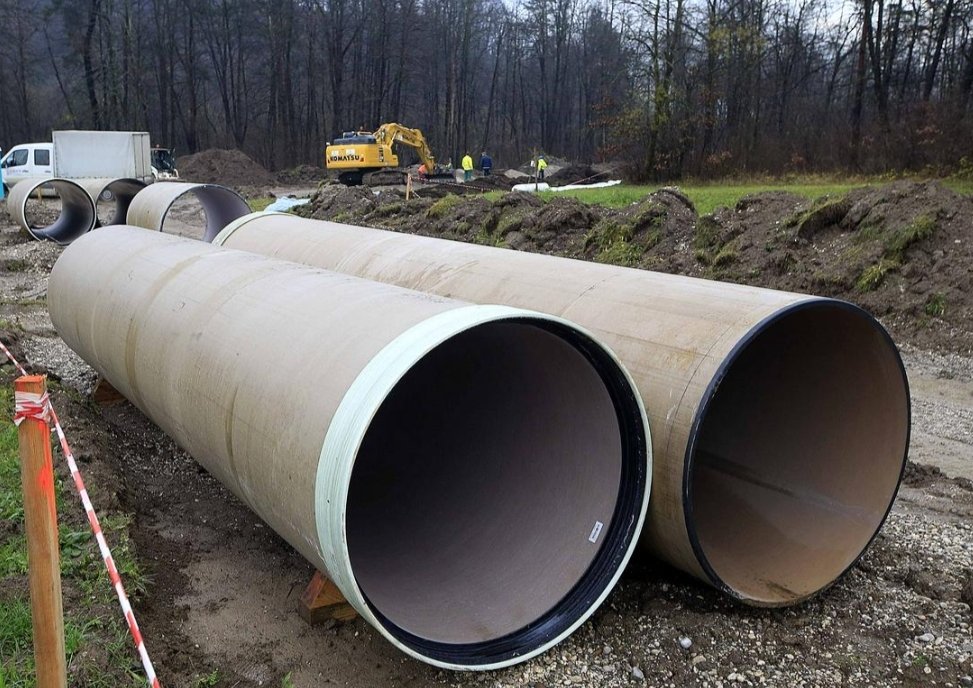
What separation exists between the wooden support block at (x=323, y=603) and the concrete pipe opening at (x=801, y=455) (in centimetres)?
180

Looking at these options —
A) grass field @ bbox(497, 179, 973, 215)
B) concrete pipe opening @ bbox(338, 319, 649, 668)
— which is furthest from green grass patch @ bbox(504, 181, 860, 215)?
concrete pipe opening @ bbox(338, 319, 649, 668)

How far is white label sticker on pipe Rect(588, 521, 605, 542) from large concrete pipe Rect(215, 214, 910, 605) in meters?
0.27

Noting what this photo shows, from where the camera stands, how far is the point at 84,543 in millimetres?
4457

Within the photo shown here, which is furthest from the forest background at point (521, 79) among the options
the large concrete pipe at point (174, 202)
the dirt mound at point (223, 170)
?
the large concrete pipe at point (174, 202)

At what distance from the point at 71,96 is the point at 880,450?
189 feet

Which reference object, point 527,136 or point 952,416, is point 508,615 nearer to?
point 952,416

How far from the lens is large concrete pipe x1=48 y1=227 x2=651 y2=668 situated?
3.38m

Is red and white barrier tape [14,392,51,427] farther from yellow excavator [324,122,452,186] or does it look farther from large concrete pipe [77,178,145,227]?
yellow excavator [324,122,452,186]

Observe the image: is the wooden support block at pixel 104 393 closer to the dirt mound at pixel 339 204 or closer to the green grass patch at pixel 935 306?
the green grass patch at pixel 935 306

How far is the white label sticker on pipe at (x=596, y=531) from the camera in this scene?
4.02 m

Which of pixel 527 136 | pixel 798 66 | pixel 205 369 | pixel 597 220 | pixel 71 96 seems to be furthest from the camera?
pixel 527 136

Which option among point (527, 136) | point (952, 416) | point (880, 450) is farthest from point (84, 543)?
point (527, 136)

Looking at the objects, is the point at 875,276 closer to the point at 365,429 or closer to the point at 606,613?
the point at 606,613

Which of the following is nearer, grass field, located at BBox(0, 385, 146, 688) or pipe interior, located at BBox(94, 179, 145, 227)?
grass field, located at BBox(0, 385, 146, 688)
